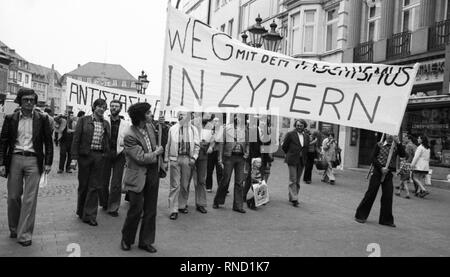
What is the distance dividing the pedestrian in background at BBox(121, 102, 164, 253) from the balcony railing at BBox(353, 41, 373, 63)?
55.0ft

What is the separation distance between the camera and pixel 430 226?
8.40 m

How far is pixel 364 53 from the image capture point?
20.7 meters

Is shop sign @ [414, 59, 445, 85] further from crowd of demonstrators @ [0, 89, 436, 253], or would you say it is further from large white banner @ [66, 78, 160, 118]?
large white banner @ [66, 78, 160, 118]

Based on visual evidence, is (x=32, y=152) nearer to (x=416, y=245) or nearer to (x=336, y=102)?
(x=336, y=102)

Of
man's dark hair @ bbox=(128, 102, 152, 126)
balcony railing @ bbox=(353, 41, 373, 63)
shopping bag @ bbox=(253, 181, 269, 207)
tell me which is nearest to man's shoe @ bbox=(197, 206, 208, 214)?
shopping bag @ bbox=(253, 181, 269, 207)

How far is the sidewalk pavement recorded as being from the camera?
5.77 metres

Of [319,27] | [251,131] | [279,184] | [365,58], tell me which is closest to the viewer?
[251,131]

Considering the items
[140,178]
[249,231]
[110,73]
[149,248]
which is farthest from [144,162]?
[110,73]

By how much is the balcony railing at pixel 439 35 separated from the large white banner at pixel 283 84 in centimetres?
1144

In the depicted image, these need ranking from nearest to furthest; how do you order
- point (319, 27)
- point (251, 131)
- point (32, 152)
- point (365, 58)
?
point (32, 152) → point (251, 131) → point (365, 58) → point (319, 27)

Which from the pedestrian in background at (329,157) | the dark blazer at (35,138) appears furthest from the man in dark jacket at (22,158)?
the pedestrian in background at (329,157)

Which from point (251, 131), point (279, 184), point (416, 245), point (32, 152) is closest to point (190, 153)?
point (251, 131)

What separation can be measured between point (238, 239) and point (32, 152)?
122 inches
